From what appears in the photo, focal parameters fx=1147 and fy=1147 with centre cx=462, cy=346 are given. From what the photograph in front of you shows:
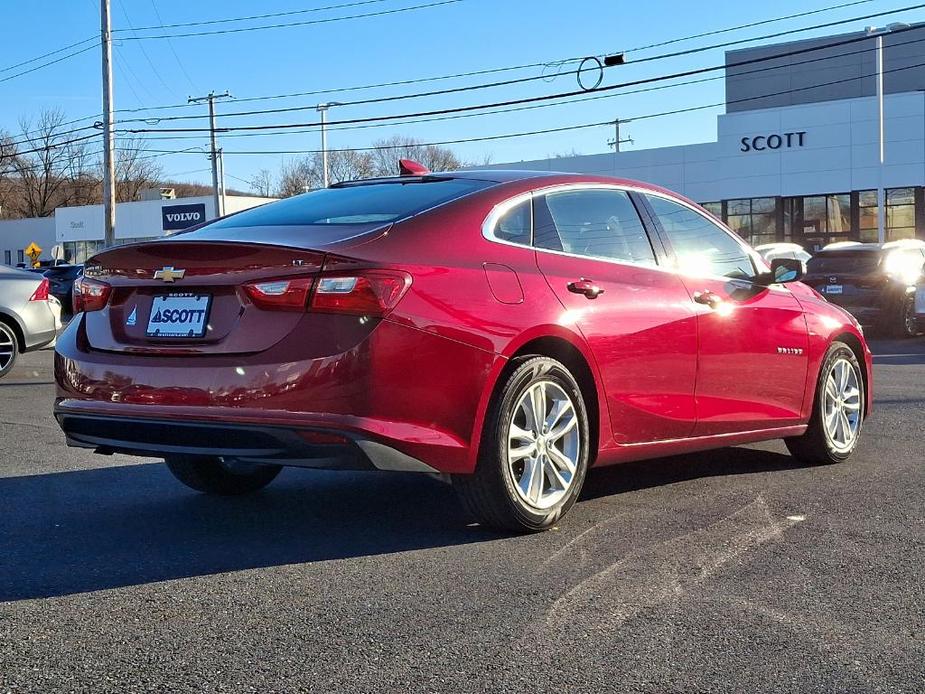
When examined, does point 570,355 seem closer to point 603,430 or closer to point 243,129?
point 603,430

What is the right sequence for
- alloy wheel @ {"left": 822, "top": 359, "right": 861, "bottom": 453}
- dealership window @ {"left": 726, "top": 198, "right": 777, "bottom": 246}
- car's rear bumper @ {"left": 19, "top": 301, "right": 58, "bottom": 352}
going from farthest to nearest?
dealership window @ {"left": 726, "top": 198, "right": 777, "bottom": 246} → car's rear bumper @ {"left": 19, "top": 301, "right": 58, "bottom": 352} → alloy wheel @ {"left": 822, "top": 359, "right": 861, "bottom": 453}

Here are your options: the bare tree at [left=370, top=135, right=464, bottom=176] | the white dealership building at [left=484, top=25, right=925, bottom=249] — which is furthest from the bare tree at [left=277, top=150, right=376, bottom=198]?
the white dealership building at [left=484, top=25, right=925, bottom=249]

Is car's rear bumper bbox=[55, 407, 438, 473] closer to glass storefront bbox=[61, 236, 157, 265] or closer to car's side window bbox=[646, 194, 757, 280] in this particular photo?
car's side window bbox=[646, 194, 757, 280]

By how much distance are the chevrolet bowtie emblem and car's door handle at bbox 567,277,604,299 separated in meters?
1.64

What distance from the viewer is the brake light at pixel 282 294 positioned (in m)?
4.27

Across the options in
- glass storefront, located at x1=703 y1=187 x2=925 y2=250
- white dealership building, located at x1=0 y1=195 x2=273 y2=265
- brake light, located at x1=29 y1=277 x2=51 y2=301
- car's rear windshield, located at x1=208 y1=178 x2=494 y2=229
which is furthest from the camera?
white dealership building, located at x1=0 y1=195 x2=273 y2=265

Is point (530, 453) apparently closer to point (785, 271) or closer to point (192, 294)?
point (192, 294)

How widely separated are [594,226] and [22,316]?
31.6 ft

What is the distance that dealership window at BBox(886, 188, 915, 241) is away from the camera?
43438 millimetres

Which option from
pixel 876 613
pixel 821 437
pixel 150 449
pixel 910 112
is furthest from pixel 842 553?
pixel 910 112

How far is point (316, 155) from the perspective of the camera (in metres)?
116

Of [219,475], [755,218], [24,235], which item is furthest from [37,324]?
[24,235]

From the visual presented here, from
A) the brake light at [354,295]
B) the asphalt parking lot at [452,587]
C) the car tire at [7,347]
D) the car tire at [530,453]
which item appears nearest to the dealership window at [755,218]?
the car tire at [7,347]

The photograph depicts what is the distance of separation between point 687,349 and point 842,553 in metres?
1.39
